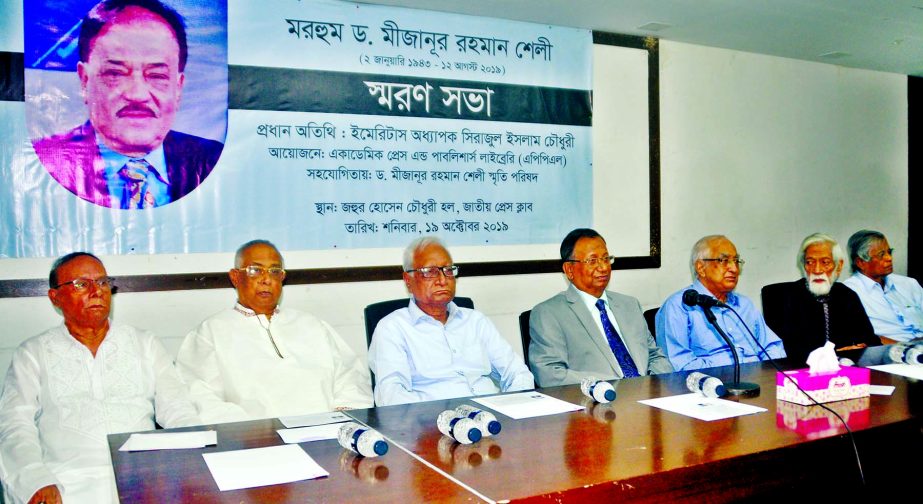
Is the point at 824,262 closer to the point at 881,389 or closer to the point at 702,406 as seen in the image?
the point at 881,389

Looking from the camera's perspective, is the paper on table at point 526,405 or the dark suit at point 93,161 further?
the dark suit at point 93,161

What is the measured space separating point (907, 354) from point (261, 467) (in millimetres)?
2607

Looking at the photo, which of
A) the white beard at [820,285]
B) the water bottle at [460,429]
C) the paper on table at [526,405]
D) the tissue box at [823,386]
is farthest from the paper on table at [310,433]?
the white beard at [820,285]

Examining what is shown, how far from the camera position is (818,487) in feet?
6.40

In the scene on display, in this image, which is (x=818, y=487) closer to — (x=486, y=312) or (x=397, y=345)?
(x=397, y=345)

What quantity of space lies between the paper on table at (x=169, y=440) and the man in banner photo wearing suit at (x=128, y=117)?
5.91 ft

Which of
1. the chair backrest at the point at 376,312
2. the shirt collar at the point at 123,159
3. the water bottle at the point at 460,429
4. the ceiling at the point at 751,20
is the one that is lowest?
the water bottle at the point at 460,429

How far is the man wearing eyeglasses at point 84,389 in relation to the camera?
8.04 ft

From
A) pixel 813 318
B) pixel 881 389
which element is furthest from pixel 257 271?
pixel 813 318

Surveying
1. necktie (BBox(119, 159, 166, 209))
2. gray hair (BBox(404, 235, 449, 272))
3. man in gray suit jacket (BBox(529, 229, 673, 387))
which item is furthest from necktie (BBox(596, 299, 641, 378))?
necktie (BBox(119, 159, 166, 209))

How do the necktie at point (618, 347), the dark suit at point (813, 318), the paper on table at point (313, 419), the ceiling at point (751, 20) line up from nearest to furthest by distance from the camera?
the paper on table at point (313, 419), the necktie at point (618, 347), the dark suit at point (813, 318), the ceiling at point (751, 20)

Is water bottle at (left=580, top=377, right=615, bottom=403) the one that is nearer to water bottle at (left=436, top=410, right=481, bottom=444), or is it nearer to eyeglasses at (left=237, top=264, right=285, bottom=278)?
water bottle at (left=436, top=410, right=481, bottom=444)

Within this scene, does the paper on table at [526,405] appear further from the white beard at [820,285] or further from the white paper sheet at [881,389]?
the white beard at [820,285]

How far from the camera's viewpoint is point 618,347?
11.0ft
